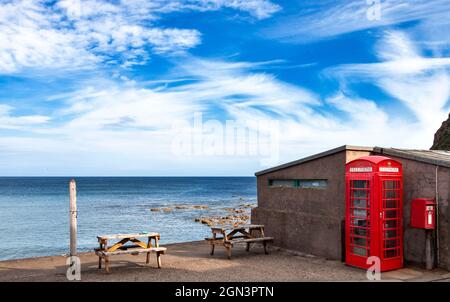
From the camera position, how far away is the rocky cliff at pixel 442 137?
52.5 meters

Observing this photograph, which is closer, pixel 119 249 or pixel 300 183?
pixel 119 249

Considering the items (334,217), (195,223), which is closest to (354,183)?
(334,217)

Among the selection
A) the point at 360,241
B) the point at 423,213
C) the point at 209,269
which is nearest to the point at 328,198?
the point at 360,241

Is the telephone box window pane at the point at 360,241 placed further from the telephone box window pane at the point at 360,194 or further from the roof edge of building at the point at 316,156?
the roof edge of building at the point at 316,156

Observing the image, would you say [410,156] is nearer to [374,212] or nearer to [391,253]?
[374,212]

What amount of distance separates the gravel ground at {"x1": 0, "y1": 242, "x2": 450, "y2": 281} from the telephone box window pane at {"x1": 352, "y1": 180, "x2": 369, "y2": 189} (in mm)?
2018

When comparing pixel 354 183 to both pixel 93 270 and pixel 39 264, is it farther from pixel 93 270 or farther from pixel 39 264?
pixel 39 264

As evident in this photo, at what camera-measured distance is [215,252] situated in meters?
12.9

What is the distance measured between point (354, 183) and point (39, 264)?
28.6ft

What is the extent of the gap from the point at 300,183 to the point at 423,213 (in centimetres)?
385

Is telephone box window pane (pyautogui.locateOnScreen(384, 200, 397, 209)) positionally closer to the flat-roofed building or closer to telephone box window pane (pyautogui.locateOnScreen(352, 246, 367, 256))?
the flat-roofed building

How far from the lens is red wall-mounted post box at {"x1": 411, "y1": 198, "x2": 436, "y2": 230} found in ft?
30.6

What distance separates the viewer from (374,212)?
943 centimetres
